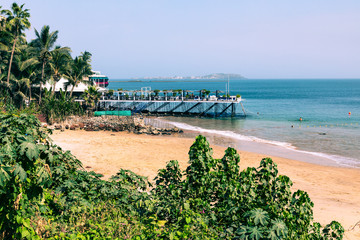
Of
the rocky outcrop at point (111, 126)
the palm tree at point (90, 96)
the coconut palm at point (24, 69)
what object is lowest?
the rocky outcrop at point (111, 126)

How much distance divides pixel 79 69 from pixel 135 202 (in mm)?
36846

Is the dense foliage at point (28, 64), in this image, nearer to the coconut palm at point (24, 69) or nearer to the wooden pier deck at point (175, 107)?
the coconut palm at point (24, 69)

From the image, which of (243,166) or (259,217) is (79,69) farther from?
(259,217)

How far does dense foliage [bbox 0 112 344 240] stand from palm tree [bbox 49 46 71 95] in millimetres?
32555

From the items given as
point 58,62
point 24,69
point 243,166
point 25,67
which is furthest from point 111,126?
point 243,166

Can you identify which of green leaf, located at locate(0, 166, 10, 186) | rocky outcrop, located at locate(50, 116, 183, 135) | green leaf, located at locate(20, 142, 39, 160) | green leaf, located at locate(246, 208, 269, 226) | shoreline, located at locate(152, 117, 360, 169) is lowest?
shoreline, located at locate(152, 117, 360, 169)

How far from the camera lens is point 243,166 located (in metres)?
20.9

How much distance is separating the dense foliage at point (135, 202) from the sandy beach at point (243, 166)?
16.4 feet

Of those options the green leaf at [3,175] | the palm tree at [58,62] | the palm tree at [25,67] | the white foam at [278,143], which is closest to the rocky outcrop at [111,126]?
the white foam at [278,143]

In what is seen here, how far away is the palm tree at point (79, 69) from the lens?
41.4 m

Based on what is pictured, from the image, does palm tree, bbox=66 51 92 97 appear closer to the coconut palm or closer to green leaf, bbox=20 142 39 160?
the coconut palm

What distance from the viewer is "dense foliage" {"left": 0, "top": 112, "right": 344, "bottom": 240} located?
6051 mm

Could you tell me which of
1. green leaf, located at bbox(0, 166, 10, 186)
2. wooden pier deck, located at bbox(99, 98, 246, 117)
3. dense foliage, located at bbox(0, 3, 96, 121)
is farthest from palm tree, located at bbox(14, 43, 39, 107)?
green leaf, located at bbox(0, 166, 10, 186)

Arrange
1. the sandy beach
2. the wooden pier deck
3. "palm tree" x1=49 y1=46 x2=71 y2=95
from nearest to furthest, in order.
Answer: the sandy beach → "palm tree" x1=49 y1=46 x2=71 y2=95 → the wooden pier deck
